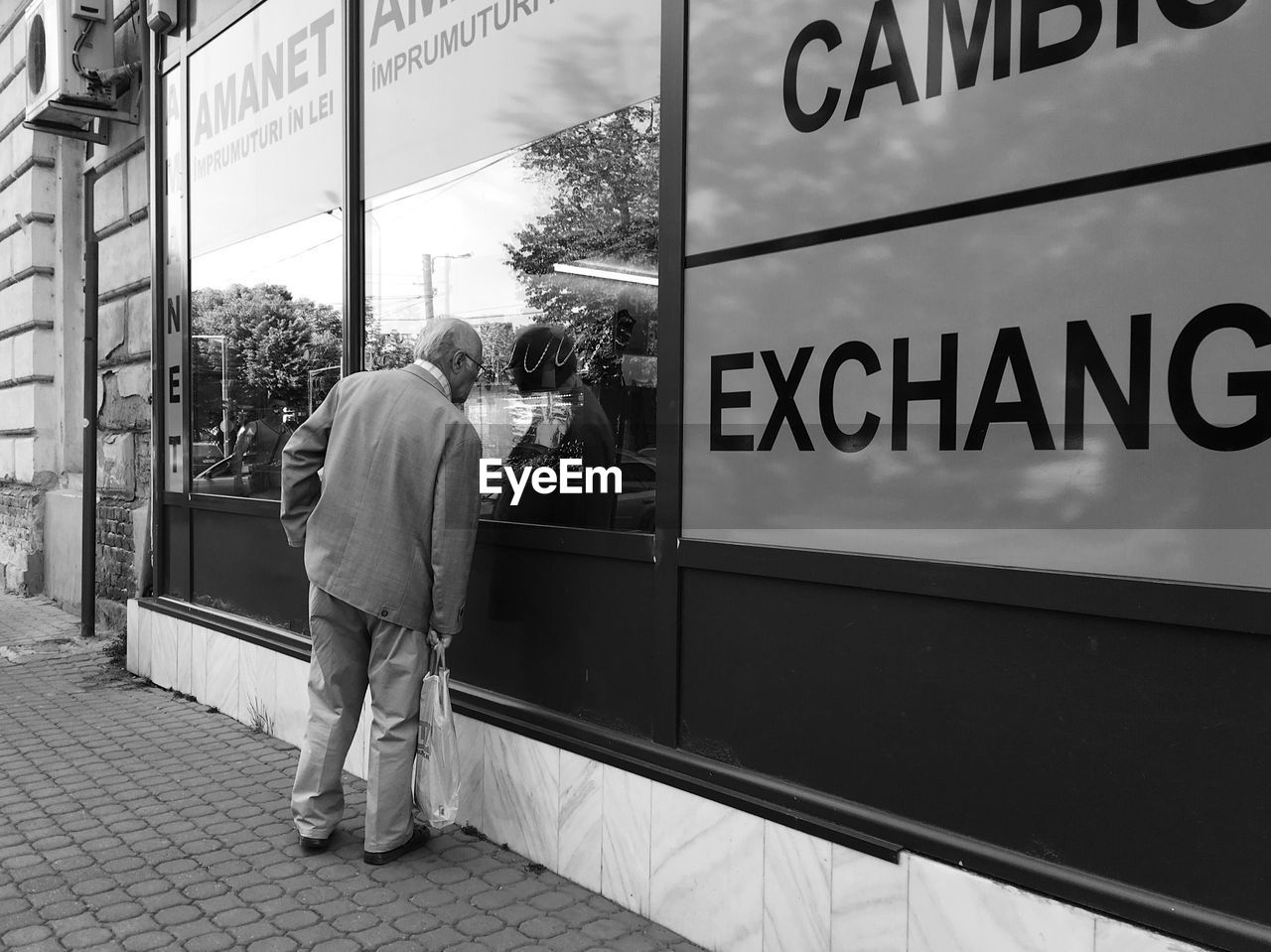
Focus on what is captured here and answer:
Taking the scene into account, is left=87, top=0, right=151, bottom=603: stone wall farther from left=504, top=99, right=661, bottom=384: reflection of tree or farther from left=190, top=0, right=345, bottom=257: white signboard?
left=504, top=99, right=661, bottom=384: reflection of tree

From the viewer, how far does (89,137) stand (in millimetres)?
8250

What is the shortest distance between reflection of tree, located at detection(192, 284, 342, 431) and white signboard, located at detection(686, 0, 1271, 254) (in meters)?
2.81

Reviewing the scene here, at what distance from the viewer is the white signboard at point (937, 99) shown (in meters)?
2.23

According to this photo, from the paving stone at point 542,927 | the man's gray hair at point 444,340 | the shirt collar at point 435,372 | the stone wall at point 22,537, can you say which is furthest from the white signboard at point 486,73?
the stone wall at point 22,537

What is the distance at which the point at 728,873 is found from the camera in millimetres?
3131

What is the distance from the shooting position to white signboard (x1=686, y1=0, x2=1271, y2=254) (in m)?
2.23

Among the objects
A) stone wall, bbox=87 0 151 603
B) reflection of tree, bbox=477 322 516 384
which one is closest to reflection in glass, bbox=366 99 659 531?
reflection of tree, bbox=477 322 516 384

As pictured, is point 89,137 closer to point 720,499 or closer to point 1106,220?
point 720,499

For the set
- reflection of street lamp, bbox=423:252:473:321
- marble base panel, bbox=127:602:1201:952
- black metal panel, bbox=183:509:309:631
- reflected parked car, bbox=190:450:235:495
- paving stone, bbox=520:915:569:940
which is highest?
reflection of street lamp, bbox=423:252:473:321

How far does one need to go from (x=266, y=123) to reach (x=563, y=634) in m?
3.70

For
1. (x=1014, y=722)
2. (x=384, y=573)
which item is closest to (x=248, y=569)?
(x=384, y=573)

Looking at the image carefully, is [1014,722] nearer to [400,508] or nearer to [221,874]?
[400,508]

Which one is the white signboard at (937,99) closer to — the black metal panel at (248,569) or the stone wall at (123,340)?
the black metal panel at (248,569)

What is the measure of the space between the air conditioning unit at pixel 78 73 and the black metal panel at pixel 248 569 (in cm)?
348
